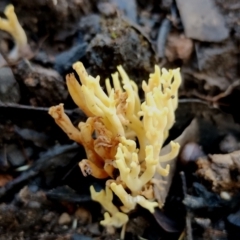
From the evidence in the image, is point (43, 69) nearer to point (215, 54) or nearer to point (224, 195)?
point (215, 54)

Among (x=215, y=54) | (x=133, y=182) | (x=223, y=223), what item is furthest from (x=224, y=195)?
(x=215, y=54)

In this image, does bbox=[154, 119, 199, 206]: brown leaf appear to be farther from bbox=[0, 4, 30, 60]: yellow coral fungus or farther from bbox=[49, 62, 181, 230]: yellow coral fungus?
bbox=[0, 4, 30, 60]: yellow coral fungus

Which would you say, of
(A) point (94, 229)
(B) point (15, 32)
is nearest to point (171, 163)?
(A) point (94, 229)

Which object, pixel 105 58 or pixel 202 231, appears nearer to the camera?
pixel 202 231

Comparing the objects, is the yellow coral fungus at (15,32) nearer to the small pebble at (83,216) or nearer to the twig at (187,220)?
the small pebble at (83,216)

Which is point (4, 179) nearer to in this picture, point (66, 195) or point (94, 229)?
point (66, 195)

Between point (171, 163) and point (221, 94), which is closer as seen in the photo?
point (171, 163)

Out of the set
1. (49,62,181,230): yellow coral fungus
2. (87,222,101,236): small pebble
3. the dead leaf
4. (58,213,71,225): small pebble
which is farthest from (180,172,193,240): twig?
the dead leaf
